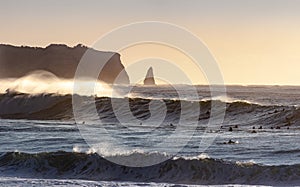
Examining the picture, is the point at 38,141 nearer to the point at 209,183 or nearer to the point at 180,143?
the point at 180,143

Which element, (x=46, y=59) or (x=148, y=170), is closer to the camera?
(x=148, y=170)

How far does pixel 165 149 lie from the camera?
72.2 feet

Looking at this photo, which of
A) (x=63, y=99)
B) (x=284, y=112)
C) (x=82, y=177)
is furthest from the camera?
(x=63, y=99)

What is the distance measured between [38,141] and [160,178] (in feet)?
27.7

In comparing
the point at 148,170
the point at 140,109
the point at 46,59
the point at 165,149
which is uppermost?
the point at 46,59

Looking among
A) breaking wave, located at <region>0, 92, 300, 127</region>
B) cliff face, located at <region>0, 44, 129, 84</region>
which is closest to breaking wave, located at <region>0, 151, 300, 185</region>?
breaking wave, located at <region>0, 92, 300, 127</region>

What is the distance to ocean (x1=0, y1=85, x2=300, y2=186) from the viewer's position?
1794 cm

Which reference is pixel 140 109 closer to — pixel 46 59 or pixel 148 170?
pixel 148 170

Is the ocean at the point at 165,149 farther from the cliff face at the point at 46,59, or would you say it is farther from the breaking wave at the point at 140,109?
the cliff face at the point at 46,59

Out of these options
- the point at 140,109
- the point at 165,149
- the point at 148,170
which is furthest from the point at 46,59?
the point at 148,170

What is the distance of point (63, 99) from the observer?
48500 mm

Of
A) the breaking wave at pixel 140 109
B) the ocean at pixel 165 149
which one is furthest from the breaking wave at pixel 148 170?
the breaking wave at pixel 140 109

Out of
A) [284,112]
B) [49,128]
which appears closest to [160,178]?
[49,128]

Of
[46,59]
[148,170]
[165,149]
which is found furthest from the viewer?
[46,59]
